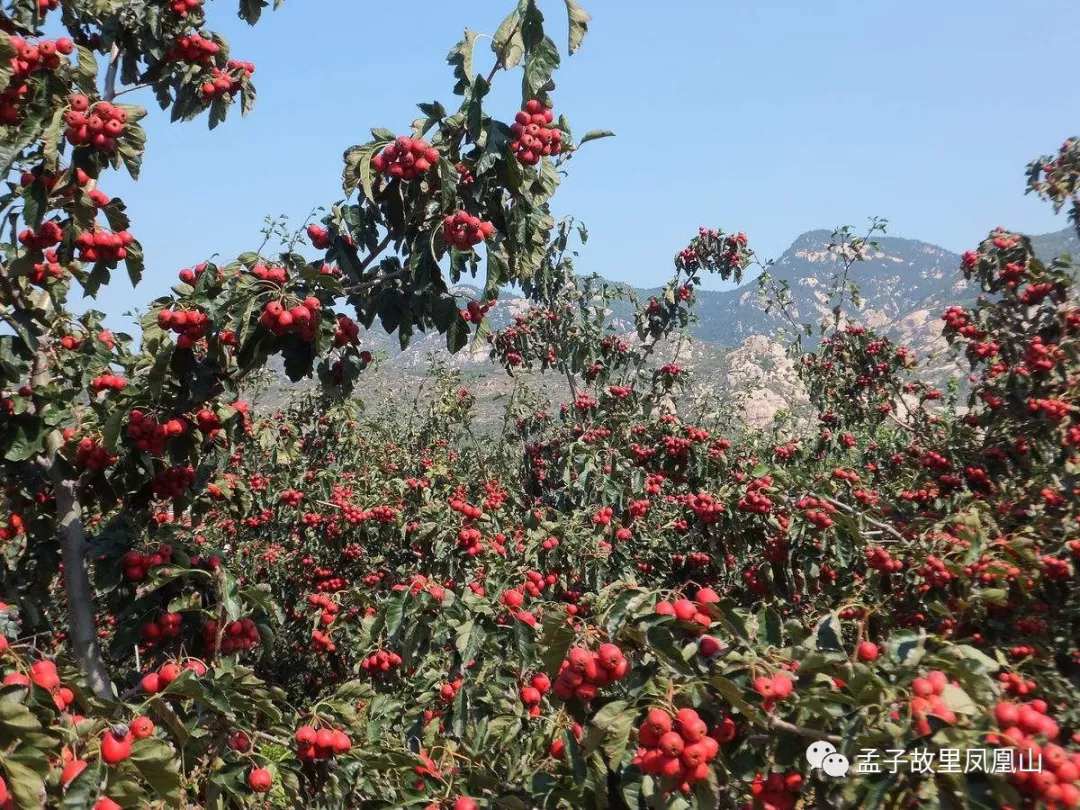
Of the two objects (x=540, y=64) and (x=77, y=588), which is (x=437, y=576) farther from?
(x=540, y=64)

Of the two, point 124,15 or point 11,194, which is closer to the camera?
point 11,194

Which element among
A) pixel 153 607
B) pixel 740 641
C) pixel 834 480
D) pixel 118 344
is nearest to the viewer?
pixel 740 641

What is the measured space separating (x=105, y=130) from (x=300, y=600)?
6966mm

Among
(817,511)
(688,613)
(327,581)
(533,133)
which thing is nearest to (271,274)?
(533,133)

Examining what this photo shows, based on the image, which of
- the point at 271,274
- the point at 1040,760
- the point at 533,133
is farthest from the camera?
the point at 533,133

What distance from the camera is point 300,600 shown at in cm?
905

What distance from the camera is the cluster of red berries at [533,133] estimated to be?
3176 mm

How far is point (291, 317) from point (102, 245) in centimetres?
132

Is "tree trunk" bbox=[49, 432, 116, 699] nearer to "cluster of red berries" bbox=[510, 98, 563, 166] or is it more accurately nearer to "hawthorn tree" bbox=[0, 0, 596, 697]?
"hawthorn tree" bbox=[0, 0, 596, 697]

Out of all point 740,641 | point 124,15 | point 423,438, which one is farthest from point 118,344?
point 423,438

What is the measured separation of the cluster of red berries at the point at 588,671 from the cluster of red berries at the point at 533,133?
218cm

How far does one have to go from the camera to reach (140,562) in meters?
3.41

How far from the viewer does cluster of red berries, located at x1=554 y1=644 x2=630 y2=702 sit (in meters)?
2.22

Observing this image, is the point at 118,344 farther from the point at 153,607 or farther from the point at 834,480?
the point at 834,480
